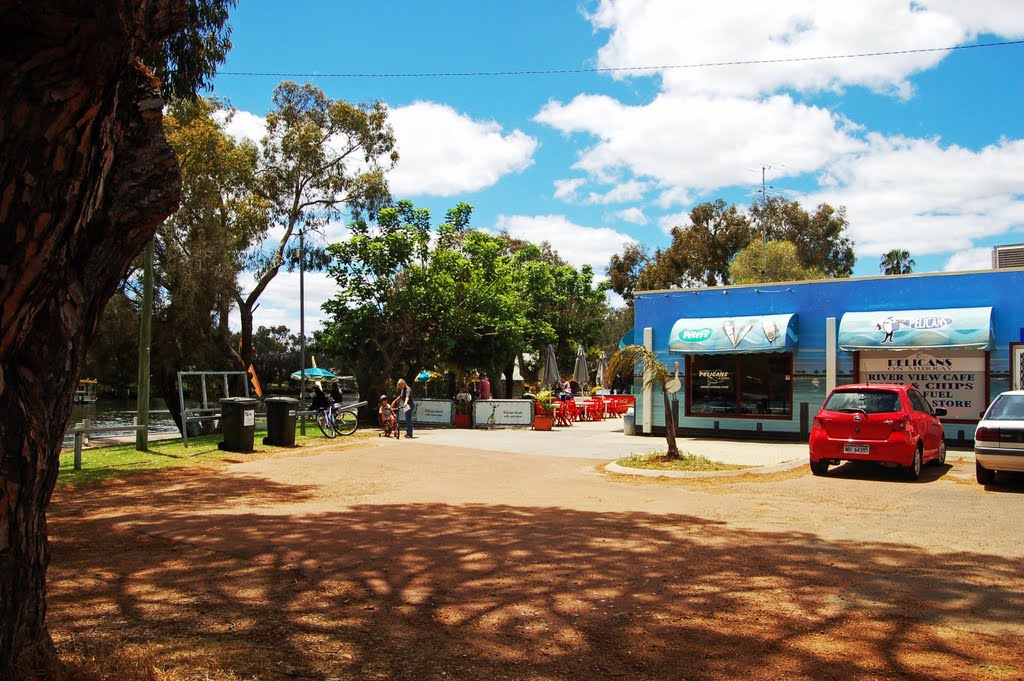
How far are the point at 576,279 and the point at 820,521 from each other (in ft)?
105

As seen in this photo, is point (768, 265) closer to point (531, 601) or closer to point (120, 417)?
point (120, 417)

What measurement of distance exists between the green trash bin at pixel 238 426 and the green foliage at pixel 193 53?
6730mm

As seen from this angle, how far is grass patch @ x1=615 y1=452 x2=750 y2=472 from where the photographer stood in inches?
530

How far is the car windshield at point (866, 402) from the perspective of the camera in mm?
12531

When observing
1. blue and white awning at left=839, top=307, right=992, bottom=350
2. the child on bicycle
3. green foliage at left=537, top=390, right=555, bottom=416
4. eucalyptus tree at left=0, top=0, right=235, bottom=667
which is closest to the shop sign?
blue and white awning at left=839, top=307, right=992, bottom=350

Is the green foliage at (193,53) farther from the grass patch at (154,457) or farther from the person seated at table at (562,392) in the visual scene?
the person seated at table at (562,392)

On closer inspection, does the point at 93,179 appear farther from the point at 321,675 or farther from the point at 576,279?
the point at 576,279

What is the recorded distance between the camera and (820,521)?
8.62 meters

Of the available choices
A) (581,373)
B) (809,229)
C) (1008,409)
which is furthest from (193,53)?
(809,229)

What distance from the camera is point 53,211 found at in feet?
10.5

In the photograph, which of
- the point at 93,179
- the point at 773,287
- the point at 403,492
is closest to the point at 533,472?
the point at 403,492

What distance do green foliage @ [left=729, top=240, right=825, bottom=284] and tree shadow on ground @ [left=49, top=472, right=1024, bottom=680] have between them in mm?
37277

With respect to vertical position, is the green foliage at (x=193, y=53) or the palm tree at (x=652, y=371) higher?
the green foliage at (x=193, y=53)

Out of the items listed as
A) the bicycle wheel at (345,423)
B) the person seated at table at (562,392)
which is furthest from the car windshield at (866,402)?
the person seated at table at (562,392)
